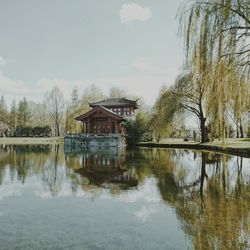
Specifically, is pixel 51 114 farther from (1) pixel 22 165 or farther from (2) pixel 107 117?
(1) pixel 22 165

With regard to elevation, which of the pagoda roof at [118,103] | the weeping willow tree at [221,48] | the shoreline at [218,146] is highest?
the pagoda roof at [118,103]

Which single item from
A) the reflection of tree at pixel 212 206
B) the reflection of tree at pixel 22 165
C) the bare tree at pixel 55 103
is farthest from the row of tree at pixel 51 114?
the reflection of tree at pixel 212 206

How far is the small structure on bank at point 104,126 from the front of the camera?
3706 cm

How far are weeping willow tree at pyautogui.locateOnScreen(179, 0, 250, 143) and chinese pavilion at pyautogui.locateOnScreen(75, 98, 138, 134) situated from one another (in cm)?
3102

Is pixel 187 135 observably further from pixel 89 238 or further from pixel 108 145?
pixel 89 238

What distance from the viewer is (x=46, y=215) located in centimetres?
661

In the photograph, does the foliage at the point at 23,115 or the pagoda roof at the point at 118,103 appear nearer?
the pagoda roof at the point at 118,103

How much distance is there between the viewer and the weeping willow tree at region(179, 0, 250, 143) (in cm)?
872

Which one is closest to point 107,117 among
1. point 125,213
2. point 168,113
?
point 168,113

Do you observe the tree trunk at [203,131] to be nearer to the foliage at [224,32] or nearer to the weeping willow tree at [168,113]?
the weeping willow tree at [168,113]

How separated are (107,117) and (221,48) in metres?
34.0

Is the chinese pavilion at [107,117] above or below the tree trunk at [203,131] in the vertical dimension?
above

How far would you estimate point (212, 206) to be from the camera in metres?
7.11

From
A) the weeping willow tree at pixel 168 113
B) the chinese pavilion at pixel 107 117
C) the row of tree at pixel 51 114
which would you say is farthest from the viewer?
the row of tree at pixel 51 114
